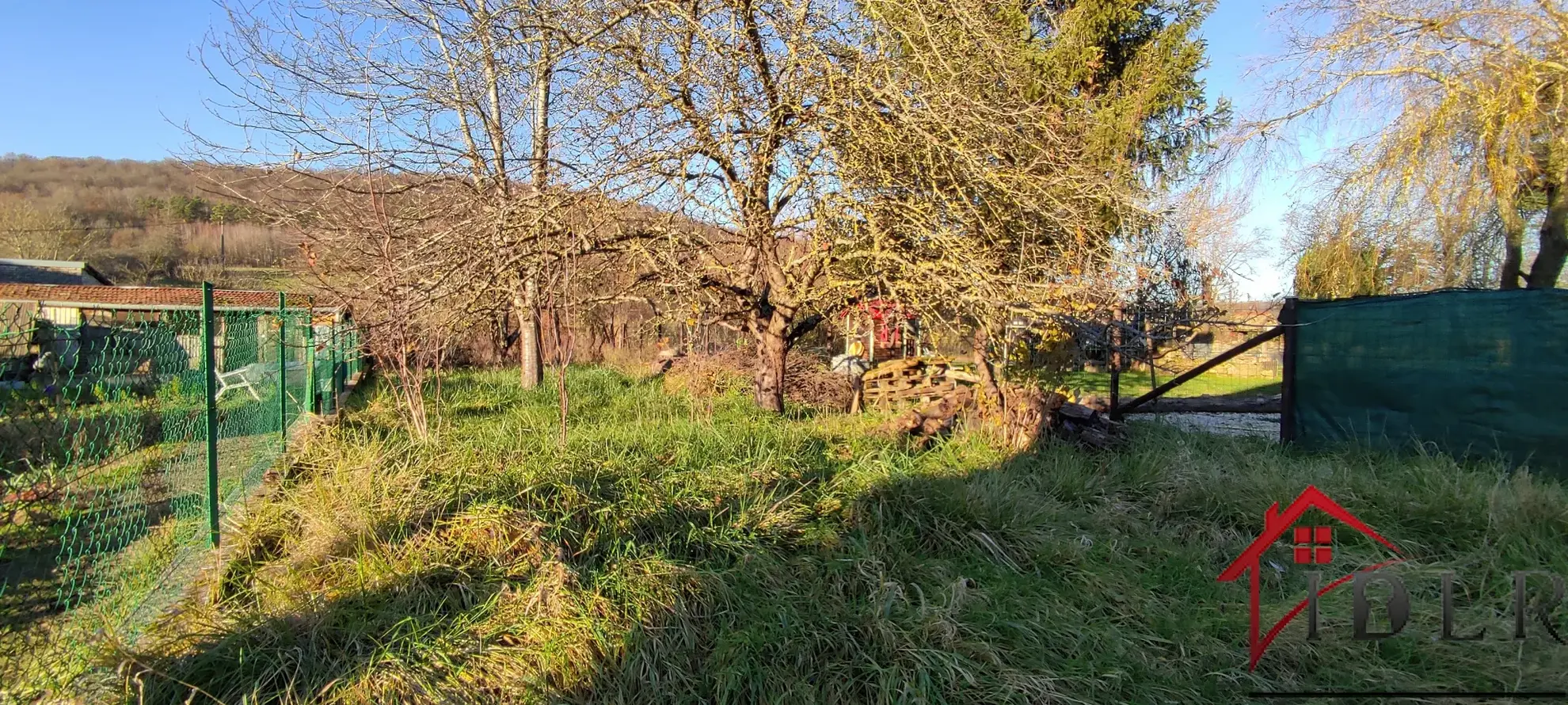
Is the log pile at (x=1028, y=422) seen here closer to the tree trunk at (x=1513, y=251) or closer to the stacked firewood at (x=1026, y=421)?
the stacked firewood at (x=1026, y=421)

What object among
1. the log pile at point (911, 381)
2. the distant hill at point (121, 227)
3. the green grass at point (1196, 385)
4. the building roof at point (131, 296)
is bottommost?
the green grass at point (1196, 385)

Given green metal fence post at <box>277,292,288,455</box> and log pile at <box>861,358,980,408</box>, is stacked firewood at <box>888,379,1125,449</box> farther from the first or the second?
green metal fence post at <box>277,292,288,455</box>

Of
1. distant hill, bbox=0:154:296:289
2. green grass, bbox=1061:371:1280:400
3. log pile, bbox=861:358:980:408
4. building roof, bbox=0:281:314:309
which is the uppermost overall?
distant hill, bbox=0:154:296:289

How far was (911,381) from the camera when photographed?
9.46m

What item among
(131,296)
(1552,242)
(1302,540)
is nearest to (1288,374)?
(1302,540)

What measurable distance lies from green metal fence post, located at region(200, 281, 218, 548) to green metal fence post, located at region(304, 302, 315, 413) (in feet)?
8.33

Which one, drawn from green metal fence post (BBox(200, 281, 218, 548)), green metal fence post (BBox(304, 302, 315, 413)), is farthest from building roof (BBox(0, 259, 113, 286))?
green metal fence post (BBox(200, 281, 218, 548))

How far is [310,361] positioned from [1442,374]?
9.64m

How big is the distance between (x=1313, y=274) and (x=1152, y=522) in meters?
15.1

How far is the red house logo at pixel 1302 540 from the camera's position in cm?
308

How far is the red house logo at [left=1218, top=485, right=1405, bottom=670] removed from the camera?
3.08m

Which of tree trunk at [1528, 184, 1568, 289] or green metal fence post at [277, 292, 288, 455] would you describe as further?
tree trunk at [1528, 184, 1568, 289]

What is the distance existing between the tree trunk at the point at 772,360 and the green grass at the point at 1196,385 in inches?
254

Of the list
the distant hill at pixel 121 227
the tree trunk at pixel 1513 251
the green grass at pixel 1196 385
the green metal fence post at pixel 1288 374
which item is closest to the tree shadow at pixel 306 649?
the green metal fence post at pixel 1288 374
